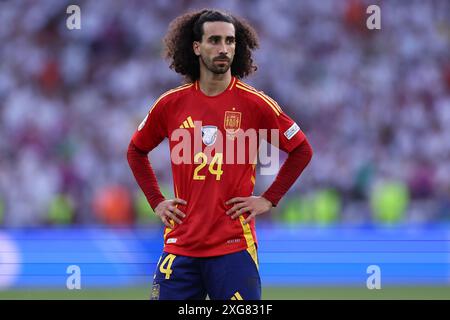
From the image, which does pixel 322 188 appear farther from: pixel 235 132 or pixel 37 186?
pixel 235 132

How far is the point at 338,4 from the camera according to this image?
1669cm

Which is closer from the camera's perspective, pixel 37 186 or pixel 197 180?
pixel 197 180

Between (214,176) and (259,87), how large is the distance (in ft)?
33.6

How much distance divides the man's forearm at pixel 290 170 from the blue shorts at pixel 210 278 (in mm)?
438

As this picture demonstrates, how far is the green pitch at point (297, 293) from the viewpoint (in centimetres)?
1053

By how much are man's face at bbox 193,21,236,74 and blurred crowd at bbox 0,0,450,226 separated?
8260 millimetres

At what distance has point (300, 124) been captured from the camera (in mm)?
15531

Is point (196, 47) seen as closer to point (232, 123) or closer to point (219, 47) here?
point (219, 47)

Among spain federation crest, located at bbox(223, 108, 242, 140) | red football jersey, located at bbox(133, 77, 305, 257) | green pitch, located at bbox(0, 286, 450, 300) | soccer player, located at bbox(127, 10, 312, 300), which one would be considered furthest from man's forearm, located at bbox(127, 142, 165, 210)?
green pitch, located at bbox(0, 286, 450, 300)

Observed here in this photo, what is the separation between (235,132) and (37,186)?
9.31 metres

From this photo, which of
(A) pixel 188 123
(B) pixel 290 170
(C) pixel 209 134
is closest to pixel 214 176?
(C) pixel 209 134

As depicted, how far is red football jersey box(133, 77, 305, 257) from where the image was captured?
18.1 feet

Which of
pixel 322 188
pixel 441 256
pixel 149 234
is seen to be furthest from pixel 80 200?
pixel 441 256
